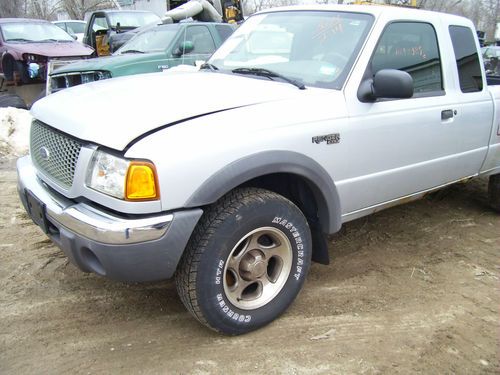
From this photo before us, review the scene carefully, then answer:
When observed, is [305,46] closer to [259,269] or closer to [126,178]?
[259,269]

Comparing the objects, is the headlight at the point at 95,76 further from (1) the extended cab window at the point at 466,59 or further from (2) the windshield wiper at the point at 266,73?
(1) the extended cab window at the point at 466,59

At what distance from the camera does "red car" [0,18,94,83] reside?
32.8ft

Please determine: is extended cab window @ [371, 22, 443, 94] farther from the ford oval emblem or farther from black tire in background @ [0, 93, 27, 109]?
black tire in background @ [0, 93, 27, 109]

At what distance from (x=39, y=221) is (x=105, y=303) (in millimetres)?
734

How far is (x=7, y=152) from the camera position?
729 cm

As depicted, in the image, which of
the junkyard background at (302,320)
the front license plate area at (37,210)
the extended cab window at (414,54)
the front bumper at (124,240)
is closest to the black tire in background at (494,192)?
the junkyard background at (302,320)

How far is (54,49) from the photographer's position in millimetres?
10539

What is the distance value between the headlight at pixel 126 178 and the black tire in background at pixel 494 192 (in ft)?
13.1

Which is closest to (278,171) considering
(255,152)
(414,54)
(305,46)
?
(255,152)

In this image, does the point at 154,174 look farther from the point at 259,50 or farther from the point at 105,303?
the point at 259,50

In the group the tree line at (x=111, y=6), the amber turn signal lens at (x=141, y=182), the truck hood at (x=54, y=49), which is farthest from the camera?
the tree line at (x=111, y=6)

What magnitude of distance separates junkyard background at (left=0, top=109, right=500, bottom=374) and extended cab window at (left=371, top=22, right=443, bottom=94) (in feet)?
4.66

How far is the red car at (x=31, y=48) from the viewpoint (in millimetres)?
9992

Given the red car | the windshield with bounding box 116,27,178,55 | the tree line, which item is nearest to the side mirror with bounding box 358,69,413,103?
the windshield with bounding box 116,27,178,55
